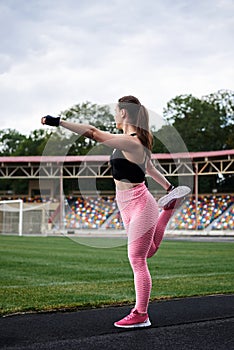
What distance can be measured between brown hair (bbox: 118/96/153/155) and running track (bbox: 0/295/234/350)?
4.95 ft

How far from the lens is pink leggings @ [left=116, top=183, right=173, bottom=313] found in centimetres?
443

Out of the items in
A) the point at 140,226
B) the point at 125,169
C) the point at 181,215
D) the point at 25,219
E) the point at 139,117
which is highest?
the point at 139,117

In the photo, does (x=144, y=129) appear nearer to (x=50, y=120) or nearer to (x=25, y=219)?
(x=50, y=120)

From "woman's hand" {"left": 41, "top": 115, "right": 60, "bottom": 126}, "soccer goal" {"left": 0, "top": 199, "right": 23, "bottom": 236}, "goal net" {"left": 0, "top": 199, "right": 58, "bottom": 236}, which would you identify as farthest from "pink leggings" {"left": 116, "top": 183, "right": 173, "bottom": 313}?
"soccer goal" {"left": 0, "top": 199, "right": 23, "bottom": 236}

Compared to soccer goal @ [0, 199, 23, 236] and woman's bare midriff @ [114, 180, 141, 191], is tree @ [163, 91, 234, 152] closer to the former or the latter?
soccer goal @ [0, 199, 23, 236]

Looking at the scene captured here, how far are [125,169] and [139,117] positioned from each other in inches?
18.5

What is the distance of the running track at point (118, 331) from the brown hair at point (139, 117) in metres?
1.51

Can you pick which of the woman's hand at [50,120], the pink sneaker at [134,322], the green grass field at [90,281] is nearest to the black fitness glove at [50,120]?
the woman's hand at [50,120]

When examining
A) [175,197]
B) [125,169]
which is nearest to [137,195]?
[125,169]

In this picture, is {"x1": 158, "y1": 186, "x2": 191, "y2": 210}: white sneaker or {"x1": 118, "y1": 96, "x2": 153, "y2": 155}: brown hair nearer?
{"x1": 118, "y1": 96, "x2": 153, "y2": 155}: brown hair

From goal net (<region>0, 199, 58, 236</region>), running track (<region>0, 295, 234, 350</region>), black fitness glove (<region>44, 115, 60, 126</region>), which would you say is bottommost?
goal net (<region>0, 199, 58, 236</region>)

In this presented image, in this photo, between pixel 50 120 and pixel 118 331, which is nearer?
pixel 50 120

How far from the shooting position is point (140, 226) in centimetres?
443

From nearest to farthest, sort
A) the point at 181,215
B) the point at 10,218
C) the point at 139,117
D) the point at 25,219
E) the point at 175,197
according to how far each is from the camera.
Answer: the point at 139,117 → the point at 175,197 → the point at 25,219 → the point at 10,218 → the point at 181,215
